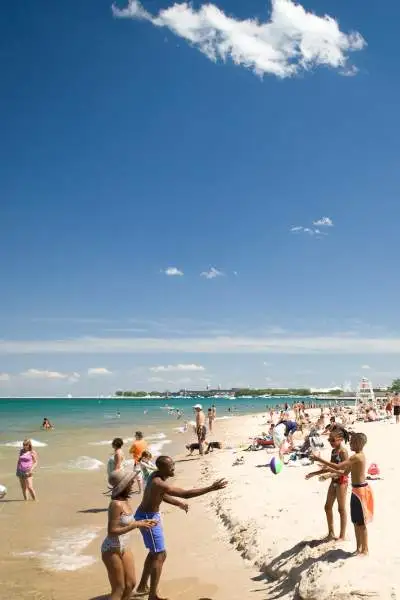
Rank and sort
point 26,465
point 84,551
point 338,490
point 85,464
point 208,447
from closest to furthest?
point 338,490 → point 84,551 → point 26,465 → point 85,464 → point 208,447

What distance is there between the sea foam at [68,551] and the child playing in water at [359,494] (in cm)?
450

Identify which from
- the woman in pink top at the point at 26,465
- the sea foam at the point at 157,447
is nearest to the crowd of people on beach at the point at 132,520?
the woman in pink top at the point at 26,465

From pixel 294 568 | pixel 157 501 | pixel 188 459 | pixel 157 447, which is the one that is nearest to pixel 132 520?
pixel 157 501

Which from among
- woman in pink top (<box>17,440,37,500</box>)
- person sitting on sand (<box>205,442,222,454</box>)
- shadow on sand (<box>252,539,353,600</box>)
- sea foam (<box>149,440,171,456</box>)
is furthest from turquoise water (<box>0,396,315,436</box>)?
shadow on sand (<box>252,539,353,600</box>)

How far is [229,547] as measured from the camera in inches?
330

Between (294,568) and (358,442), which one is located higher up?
(358,442)

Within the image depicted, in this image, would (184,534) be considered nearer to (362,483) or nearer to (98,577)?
(98,577)

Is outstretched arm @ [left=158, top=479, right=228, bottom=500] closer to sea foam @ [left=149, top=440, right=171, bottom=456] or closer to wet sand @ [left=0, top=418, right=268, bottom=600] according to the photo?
wet sand @ [left=0, top=418, right=268, bottom=600]

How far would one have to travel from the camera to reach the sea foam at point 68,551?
8.16 metres

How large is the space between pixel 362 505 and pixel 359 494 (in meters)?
0.13

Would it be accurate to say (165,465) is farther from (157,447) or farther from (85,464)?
(157,447)

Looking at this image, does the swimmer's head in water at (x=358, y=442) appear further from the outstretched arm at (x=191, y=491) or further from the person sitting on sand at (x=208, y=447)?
the person sitting on sand at (x=208, y=447)

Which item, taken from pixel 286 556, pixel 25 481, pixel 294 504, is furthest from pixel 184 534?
pixel 25 481

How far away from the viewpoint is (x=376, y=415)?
36594 mm
